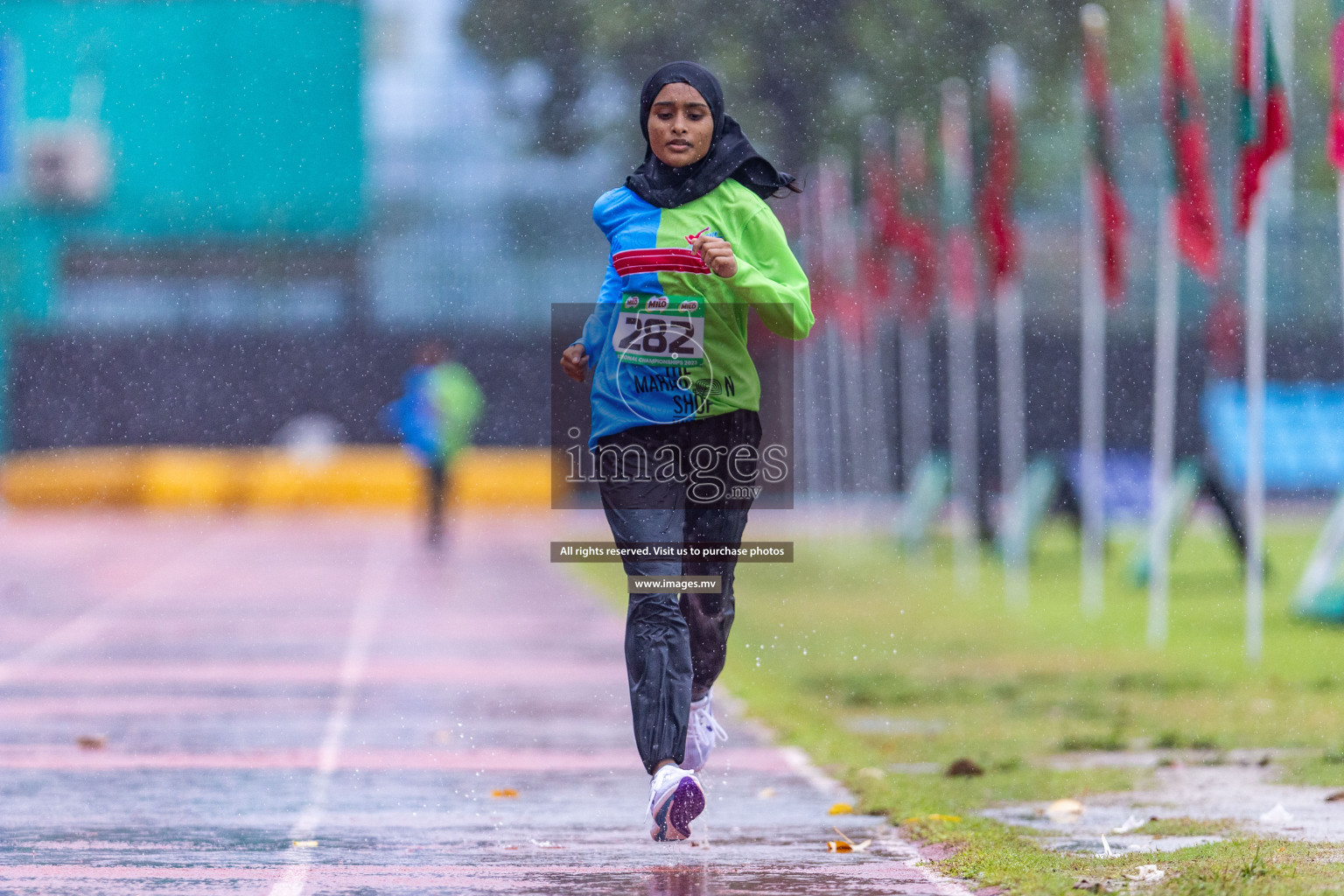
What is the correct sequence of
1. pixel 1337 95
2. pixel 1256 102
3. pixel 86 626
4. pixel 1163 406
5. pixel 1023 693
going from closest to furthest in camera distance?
1. pixel 1337 95
2. pixel 1023 693
3. pixel 1256 102
4. pixel 1163 406
5. pixel 86 626

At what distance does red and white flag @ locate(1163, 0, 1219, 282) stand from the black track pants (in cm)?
807

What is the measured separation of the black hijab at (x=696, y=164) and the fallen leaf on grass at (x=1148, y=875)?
2100mm

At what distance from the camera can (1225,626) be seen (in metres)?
15.2

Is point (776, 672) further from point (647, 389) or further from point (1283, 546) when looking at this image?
point (1283, 546)

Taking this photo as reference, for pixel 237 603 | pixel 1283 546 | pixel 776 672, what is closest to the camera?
pixel 776 672

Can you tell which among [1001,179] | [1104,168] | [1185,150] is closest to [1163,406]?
[1104,168]

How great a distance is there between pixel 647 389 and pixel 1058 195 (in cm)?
3769

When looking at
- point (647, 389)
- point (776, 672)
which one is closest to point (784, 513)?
point (776, 672)

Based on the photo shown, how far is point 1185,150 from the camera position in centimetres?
1377

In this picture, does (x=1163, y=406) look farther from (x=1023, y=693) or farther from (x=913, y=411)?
(x=913, y=411)

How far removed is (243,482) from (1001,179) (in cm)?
1992

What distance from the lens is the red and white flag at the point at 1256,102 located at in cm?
1190

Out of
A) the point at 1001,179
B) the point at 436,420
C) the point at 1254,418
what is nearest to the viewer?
the point at 1254,418

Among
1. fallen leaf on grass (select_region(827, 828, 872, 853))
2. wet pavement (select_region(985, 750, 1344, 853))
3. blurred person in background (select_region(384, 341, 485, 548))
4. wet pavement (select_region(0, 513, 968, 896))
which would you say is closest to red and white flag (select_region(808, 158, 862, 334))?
blurred person in background (select_region(384, 341, 485, 548))
